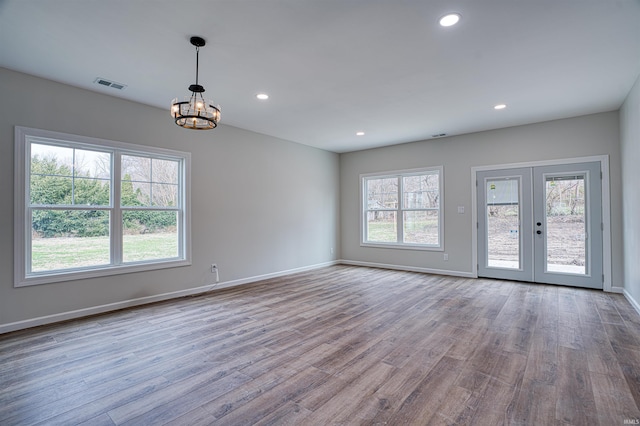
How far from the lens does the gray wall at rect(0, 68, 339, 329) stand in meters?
3.47

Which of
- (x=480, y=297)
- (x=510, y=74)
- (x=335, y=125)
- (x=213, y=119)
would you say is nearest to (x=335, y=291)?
(x=480, y=297)

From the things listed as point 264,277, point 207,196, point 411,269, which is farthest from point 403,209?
point 207,196

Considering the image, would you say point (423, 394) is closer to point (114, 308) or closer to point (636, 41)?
point (636, 41)

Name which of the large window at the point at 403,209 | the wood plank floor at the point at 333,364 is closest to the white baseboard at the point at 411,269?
the large window at the point at 403,209

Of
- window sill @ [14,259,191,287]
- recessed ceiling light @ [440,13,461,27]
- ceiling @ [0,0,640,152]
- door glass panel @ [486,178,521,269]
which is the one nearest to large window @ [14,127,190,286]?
window sill @ [14,259,191,287]

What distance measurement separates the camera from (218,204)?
536 centimetres

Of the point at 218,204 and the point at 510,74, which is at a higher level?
the point at 510,74

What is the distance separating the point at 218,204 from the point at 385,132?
11.3 ft

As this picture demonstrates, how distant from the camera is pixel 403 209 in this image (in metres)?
7.11

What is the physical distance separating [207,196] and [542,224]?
579 cm

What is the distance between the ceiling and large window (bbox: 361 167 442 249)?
7.28 ft

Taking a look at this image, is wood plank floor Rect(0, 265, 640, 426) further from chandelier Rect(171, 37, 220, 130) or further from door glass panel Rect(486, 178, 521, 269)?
chandelier Rect(171, 37, 220, 130)

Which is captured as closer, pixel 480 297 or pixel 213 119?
pixel 213 119

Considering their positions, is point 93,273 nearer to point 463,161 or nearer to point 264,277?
point 264,277
